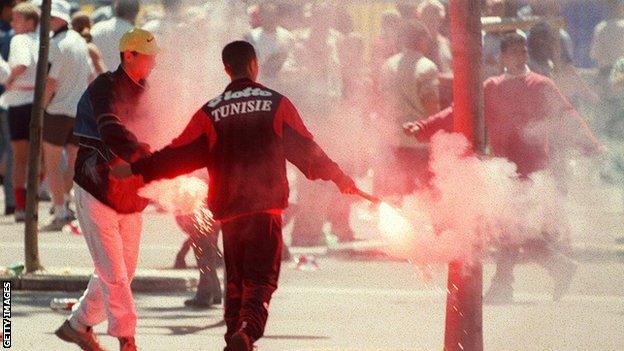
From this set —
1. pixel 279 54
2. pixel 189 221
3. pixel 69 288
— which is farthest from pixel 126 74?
pixel 279 54

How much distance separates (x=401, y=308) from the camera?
11.5 m

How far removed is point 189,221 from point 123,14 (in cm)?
564

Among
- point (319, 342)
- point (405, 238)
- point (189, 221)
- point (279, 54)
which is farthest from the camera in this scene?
point (279, 54)

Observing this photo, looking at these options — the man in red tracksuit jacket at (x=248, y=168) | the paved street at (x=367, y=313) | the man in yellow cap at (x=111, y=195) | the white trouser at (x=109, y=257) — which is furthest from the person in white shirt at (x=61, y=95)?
the man in red tracksuit jacket at (x=248, y=168)

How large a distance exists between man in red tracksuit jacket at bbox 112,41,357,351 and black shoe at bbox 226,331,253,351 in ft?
0.29

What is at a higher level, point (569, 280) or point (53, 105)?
point (53, 105)

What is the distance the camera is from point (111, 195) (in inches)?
351

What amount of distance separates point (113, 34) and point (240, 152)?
351 inches

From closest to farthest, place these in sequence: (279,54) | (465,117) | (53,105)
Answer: (465,117), (279,54), (53,105)

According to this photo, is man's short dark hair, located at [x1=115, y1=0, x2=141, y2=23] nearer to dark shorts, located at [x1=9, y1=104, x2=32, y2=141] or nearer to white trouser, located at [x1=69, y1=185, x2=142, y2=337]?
dark shorts, located at [x1=9, y1=104, x2=32, y2=141]

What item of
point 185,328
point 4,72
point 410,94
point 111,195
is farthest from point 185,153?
point 4,72

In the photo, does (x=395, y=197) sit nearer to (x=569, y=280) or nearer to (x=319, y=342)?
(x=569, y=280)

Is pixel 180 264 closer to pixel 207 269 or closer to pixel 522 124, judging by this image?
pixel 207 269

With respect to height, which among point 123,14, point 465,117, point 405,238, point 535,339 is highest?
point 123,14
